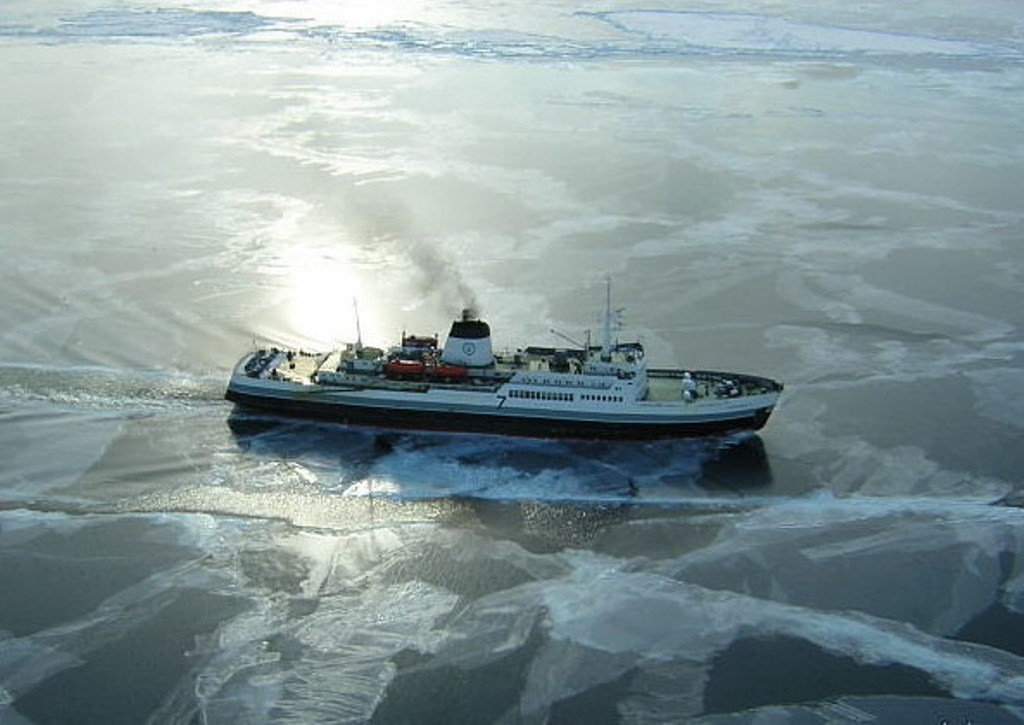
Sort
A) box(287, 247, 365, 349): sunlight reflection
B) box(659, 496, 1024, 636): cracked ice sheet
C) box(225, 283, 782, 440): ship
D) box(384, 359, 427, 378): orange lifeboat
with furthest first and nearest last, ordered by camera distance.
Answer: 1. box(287, 247, 365, 349): sunlight reflection
2. box(384, 359, 427, 378): orange lifeboat
3. box(225, 283, 782, 440): ship
4. box(659, 496, 1024, 636): cracked ice sheet

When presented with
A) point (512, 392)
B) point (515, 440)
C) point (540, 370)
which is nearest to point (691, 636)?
point (515, 440)

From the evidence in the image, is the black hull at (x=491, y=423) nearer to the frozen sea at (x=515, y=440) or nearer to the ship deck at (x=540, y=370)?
the frozen sea at (x=515, y=440)

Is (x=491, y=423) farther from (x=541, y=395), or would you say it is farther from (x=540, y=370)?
(x=540, y=370)

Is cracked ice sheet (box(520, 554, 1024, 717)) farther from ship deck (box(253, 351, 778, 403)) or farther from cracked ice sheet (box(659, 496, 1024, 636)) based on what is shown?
ship deck (box(253, 351, 778, 403))

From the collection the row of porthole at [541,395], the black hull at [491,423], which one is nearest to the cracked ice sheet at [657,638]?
the black hull at [491,423]

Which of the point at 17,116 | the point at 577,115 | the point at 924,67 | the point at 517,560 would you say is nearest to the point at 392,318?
the point at 517,560

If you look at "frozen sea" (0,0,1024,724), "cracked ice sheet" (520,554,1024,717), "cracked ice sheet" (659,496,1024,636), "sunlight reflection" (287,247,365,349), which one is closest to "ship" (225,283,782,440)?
"frozen sea" (0,0,1024,724)
